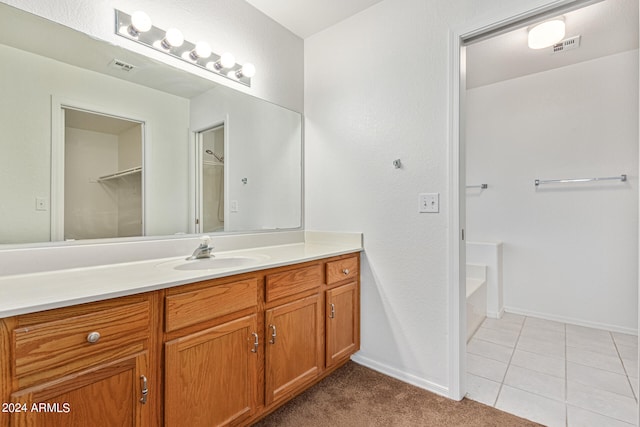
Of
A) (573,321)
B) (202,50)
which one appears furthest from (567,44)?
(202,50)

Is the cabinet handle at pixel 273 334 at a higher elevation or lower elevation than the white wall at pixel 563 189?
lower

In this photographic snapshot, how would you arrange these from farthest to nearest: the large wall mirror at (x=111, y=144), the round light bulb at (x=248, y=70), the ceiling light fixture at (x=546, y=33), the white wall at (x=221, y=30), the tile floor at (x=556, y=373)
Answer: the ceiling light fixture at (x=546, y=33) → the round light bulb at (x=248, y=70) → the tile floor at (x=556, y=373) → the white wall at (x=221, y=30) → the large wall mirror at (x=111, y=144)

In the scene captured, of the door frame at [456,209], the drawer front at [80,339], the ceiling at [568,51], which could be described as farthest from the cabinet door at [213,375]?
the ceiling at [568,51]

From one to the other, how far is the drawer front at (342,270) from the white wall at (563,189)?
6.30ft

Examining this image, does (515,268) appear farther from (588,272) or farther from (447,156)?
(447,156)

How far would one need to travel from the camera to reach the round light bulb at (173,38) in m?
1.56

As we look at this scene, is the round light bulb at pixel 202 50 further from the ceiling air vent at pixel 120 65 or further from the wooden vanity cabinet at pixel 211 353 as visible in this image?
the wooden vanity cabinet at pixel 211 353

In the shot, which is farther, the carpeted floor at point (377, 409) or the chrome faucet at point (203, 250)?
the chrome faucet at point (203, 250)

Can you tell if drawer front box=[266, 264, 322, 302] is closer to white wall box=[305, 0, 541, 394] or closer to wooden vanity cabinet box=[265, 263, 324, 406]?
wooden vanity cabinet box=[265, 263, 324, 406]

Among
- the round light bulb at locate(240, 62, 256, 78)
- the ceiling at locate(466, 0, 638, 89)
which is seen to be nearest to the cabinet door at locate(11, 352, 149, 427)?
the round light bulb at locate(240, 62, 256, 78)

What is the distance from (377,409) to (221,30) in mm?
2293

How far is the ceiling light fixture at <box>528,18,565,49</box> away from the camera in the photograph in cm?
206

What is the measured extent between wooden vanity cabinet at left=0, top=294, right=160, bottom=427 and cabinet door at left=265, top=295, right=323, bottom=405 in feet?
1.70

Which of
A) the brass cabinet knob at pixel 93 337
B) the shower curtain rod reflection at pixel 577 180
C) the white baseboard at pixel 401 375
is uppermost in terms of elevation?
the shower curtain rod reflection at pixel 577 180
